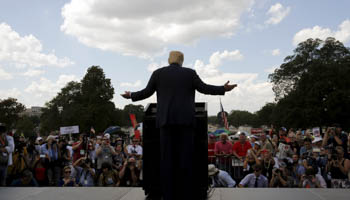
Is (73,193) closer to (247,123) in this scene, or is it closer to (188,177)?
(188,177)

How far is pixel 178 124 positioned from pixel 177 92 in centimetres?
34

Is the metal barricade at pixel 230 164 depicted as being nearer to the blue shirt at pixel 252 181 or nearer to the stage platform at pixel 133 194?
the blue shirt at pixel 252 181

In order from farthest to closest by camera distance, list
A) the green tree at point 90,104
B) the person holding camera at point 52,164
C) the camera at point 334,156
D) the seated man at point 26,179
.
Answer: the green tree at point 90,104 < the person holding camera at point 52,164 < the seated man at point 26,179 < the camera at point 334,156

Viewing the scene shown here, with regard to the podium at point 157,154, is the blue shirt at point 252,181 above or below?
below

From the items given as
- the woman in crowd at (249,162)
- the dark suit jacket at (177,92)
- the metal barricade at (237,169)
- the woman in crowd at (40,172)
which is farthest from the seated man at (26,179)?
the dark suit jacket at (177,92)

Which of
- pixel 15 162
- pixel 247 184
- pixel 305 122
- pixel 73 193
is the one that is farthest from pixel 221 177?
pixel 305 122

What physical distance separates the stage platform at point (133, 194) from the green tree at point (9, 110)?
2562 inches

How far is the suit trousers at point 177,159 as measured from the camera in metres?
3.53

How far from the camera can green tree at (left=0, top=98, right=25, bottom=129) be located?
6450 centimetres

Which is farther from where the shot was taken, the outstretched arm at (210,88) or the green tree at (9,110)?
the green tree at (9,110)

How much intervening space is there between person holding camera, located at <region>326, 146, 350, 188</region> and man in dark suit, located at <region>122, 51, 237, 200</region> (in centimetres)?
601

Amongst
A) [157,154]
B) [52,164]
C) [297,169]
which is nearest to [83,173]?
[52,164]

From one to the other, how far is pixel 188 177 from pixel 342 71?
134 ft

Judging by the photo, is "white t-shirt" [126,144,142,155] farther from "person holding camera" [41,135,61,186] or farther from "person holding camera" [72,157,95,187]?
"person holding camera" [41,135,61,186]
